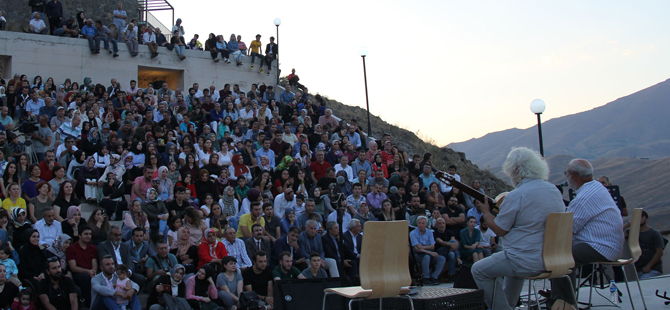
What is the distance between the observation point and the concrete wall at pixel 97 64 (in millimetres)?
14227

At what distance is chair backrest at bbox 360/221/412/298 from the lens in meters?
3.63

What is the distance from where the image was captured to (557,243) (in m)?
3.95

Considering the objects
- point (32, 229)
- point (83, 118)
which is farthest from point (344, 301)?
point (83, 118)

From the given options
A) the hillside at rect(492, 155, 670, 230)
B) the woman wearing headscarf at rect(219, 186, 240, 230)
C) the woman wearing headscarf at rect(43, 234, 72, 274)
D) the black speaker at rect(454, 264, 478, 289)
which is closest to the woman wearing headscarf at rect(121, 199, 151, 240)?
the woman wearing headscarf at rect(43, 234, 72, 274)

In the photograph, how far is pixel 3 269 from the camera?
6023 millimetres

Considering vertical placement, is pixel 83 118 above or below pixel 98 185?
above

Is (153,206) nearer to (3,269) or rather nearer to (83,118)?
(3,269)

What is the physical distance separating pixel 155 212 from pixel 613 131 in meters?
46.1

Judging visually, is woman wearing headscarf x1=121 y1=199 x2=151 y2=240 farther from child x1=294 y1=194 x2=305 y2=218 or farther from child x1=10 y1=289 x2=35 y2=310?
child x1=294 y1=194 x2=305 y2=218

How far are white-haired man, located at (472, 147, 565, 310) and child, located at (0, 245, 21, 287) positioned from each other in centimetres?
528

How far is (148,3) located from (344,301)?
19462 mm

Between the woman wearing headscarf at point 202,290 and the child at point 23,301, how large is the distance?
1.77 meters

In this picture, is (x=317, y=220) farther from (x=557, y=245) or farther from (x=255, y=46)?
(x=255, y=46)

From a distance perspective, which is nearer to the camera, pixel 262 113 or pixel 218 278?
pixel 218 278
